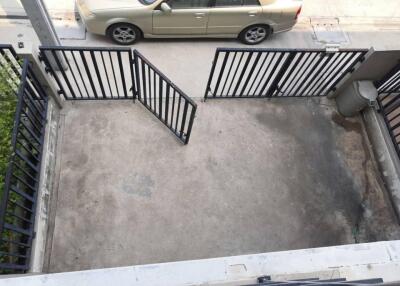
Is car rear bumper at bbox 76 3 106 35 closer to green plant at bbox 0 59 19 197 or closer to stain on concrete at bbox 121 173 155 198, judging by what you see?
green plant at bbox 0 59 19 197

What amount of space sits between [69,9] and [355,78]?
563 centimetres

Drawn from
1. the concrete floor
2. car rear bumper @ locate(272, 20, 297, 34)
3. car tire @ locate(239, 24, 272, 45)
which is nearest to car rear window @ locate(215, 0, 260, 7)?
car tire @ locate(239, 24, 272, 45)

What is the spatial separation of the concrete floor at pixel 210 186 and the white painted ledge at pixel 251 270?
5.92 ft

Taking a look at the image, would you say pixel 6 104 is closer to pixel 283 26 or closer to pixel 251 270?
pixel 251 270

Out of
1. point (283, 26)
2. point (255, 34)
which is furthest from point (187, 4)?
point (283, 26)

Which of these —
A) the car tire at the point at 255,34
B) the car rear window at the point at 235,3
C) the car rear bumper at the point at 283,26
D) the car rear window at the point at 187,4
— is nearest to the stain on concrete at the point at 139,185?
the car rear window at the point at 187,4

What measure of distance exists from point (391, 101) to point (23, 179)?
17.6 ft

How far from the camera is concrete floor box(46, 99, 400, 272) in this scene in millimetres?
4688

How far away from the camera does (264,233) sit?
16.2 ft

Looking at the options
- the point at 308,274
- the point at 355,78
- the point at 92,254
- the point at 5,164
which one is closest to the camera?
the point at 308,274

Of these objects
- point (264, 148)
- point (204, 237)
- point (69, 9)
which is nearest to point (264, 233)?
point (204, 237)

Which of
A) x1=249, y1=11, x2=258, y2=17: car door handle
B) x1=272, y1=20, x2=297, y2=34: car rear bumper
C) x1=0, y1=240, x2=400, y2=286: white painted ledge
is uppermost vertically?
x1=272, y1=20, x2=297, y2=34: car rear bumper

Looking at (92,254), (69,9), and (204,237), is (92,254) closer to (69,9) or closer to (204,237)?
(204,237)

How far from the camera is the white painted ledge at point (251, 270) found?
2777 millimetres
